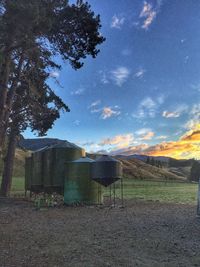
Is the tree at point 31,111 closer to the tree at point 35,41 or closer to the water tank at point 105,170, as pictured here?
the tree at point 35,41

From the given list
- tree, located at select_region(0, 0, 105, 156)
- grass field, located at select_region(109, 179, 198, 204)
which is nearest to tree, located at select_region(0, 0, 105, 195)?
tree, located at select_region(0, 0, 105, 156)

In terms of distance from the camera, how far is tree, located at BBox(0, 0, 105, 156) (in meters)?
21.0

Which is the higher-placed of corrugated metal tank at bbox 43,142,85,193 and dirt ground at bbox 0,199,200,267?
corrugated metal tank at bbox 43,142,85,193

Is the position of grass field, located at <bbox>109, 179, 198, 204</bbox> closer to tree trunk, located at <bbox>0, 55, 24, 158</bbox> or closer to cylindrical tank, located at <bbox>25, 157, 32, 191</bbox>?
cylindrical tank, located at <bbox>25, 157, 32, 191</bbox>

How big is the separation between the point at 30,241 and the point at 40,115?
64.6 ft

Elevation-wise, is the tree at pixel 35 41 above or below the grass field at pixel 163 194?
above

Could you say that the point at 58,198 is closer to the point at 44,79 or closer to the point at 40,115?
the point at 40,115

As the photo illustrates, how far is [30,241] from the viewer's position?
43.8ft

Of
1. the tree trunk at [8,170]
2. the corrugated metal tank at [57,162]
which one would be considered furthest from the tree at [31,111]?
the corrugated metal tank at [57,162]

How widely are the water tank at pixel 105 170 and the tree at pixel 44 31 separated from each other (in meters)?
6.21

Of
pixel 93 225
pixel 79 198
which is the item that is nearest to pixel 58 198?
pixel 79 198

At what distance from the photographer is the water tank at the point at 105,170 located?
26750mm

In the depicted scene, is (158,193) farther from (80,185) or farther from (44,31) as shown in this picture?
(44,31)

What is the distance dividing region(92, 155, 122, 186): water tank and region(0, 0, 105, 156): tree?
621 centimetres
